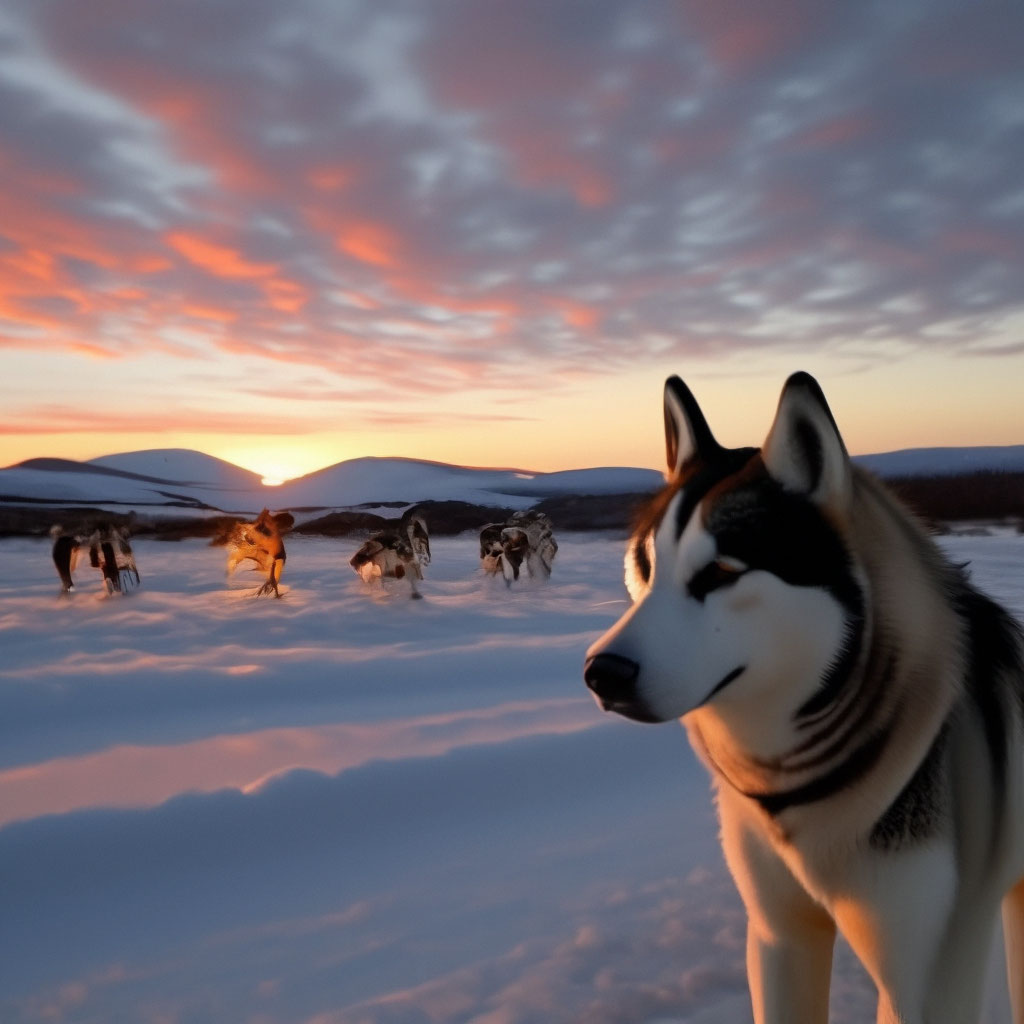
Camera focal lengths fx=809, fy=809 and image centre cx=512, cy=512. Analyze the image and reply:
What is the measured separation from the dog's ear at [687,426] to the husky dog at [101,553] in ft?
30.1

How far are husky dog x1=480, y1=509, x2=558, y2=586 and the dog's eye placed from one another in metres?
9.35

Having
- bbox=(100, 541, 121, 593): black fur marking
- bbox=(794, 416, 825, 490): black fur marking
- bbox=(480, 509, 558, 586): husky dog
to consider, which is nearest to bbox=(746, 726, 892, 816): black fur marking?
bbox=(794, 416, 825, 490): black fur marking

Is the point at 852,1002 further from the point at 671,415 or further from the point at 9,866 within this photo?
the point at 9,866

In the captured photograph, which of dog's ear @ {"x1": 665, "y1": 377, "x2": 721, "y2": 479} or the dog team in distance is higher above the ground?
dog's ear @ {"x1": 665, "y1": 377, "x2": 721, "y2": 479}

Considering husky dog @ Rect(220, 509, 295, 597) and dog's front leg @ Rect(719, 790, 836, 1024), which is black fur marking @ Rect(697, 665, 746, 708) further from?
husky dog @ Rect(220, 509, 295, 597)

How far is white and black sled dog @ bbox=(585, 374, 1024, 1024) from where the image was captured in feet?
5.02

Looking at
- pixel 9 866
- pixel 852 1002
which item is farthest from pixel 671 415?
pixel 9 866

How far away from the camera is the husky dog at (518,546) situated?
438 inches

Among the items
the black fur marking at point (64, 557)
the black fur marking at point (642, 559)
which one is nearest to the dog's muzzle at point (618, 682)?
the black fur marking at point (642, 559)

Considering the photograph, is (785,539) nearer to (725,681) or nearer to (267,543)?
(725,681)

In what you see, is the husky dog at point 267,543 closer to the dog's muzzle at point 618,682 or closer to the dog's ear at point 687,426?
the dog's ear at point 687,426

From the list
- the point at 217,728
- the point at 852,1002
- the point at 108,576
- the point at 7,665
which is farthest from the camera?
the point at 108,576

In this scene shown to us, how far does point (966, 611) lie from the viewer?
173 cm

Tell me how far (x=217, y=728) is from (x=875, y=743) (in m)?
4.04
